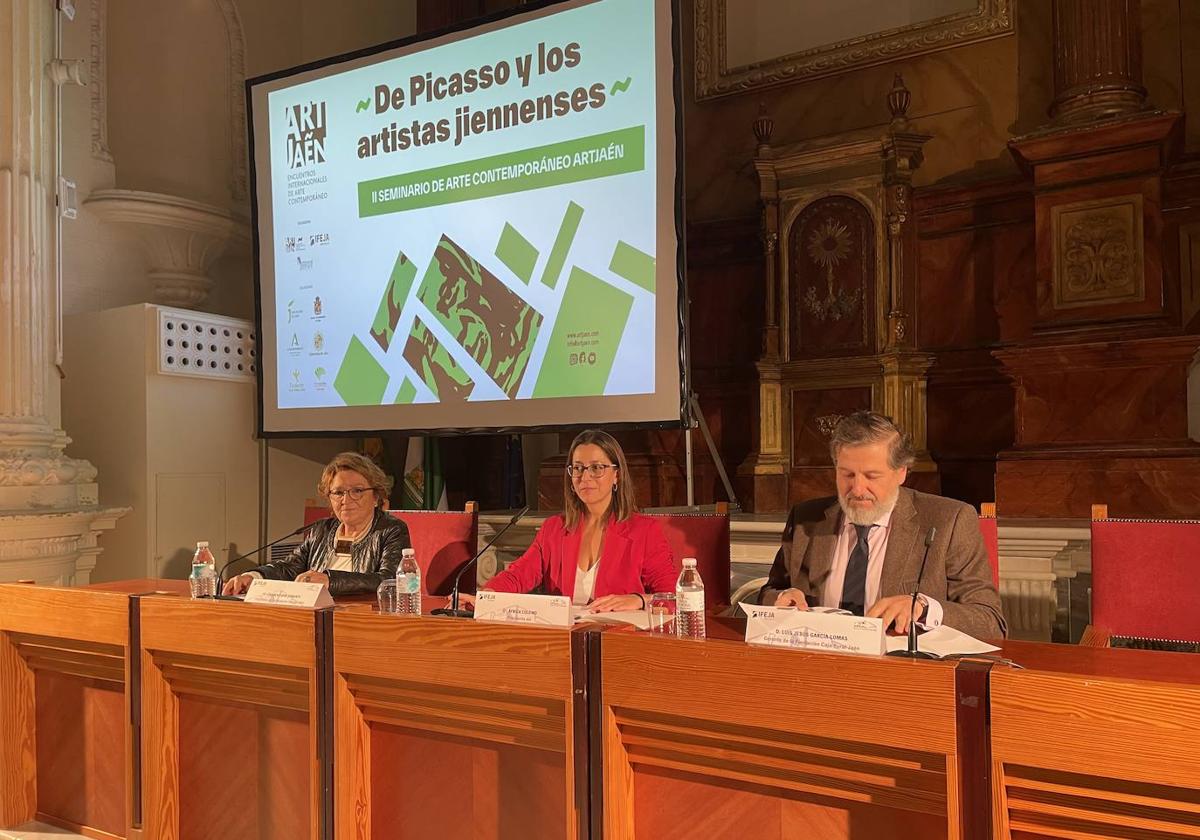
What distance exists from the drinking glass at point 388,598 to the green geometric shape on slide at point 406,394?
2208 millimetres

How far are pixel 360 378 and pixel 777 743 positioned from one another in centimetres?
340

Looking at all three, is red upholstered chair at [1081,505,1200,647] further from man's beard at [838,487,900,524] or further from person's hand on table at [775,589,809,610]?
person's hand on table at [775,589,809,610]

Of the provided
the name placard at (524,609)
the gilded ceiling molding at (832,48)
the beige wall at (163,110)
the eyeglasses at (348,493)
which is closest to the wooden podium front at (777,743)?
the name placard at (524,609)

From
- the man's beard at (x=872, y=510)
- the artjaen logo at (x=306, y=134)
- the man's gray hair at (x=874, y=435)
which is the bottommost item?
the man's beard at (x=872, y=510)

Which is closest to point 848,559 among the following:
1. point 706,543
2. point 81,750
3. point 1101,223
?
point 706,543

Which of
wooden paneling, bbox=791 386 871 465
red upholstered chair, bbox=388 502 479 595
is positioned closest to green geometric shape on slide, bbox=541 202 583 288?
red upholstered chair, bbox=388 502 479 595

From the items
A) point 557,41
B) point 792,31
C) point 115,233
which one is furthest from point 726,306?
point 115,233

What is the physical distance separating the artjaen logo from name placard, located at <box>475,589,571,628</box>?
10.7 feet

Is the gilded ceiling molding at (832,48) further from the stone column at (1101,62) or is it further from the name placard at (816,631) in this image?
the name placard at (816,631)

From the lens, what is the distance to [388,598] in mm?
2201

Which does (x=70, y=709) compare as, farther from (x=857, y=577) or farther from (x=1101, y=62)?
(x=1101, y=62)

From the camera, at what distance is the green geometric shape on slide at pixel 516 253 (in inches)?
160

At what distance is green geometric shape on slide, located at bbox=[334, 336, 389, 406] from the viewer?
4.47 meters

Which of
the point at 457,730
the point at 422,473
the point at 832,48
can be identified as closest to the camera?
the point at 457,730
